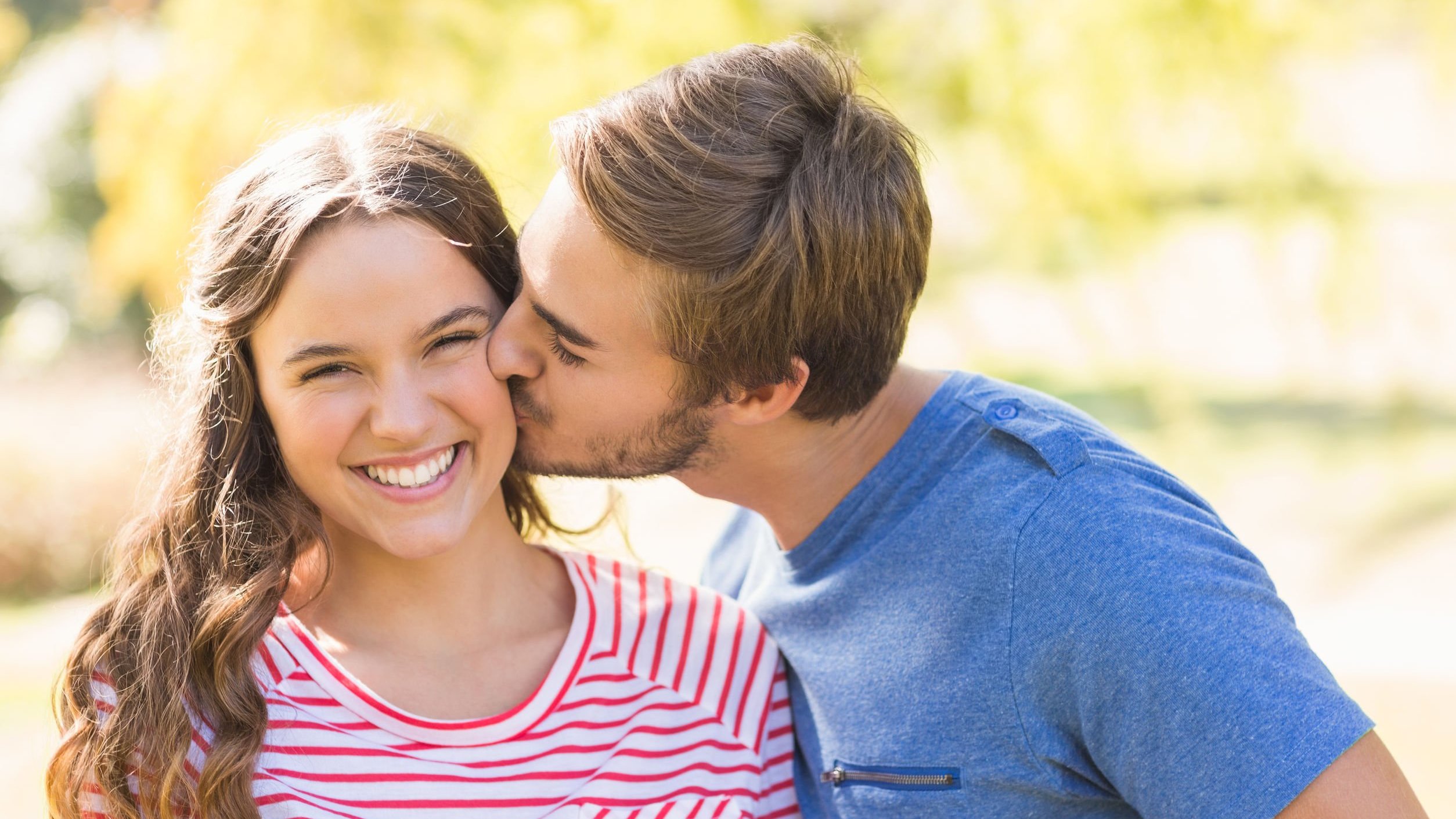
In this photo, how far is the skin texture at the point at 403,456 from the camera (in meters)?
1.98

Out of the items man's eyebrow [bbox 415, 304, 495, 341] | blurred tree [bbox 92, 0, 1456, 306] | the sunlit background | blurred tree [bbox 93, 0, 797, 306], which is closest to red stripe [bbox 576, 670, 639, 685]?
man's eyebrow [bbox 415, 304, 495, 341]

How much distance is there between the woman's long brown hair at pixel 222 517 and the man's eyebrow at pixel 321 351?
4.0 inches

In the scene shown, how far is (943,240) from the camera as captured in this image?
8.06m

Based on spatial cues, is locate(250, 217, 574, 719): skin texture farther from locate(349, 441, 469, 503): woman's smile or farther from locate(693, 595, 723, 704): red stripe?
locate(693, 595, 723, 704): red stripe

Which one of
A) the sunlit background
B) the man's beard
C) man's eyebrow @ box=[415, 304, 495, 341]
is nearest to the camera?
man's eyebrow @ box=[415, 304, 495, 341]

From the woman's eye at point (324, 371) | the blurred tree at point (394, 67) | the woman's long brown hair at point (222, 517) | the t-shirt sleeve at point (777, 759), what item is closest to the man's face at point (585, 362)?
the woman's long brown hair at point (222, 517)

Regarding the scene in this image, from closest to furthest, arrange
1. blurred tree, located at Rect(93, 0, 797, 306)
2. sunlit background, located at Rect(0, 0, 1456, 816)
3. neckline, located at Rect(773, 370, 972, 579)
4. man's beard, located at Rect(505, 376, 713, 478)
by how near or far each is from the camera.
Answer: neckline, located at Rect(773, 370, 972, 579) → man's beard, located at Rect(505, 376, 713, 478) → sunlit background, located at Rect(0, 0, 1456, 816) → blurred tree, located at Rect(93, 0, 797, 306)

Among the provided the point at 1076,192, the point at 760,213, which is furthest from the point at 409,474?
the point at 1076,192

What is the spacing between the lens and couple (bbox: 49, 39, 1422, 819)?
1.83 metres

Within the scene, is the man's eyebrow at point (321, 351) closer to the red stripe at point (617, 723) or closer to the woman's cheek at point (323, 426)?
the woman's cheek at point (323, 426)

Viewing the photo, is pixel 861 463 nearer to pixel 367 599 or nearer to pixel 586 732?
pixel 586 732

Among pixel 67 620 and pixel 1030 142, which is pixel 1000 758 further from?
pixel 67 620

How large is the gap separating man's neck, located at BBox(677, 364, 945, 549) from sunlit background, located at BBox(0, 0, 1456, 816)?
0.83m

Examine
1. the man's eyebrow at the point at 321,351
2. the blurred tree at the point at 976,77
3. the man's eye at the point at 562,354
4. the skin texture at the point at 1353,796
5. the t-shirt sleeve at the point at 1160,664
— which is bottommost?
the skin texture at the point at 1353,796
